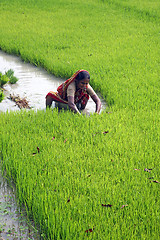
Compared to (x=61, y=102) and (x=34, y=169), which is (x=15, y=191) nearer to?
(x=34, y=169)

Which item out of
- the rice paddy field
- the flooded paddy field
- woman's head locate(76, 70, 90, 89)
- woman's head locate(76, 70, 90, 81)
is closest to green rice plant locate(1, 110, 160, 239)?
the rice paddy field

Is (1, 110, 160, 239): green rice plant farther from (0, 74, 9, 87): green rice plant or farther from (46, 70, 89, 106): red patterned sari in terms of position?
(0, 74, 9, 87): green rice plant

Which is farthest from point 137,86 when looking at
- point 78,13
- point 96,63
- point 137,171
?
point 78,13

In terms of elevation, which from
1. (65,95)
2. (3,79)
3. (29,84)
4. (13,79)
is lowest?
(29,84)

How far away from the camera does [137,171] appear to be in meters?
3.62

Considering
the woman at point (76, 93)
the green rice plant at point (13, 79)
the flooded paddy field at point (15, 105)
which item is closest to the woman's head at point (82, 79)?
the woman at point (76, 93)

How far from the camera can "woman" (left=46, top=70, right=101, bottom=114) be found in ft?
16.0

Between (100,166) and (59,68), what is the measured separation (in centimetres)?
424

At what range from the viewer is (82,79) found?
4805 mm

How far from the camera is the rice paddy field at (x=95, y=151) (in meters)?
2.95

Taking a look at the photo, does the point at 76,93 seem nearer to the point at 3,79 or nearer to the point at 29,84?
the point at 3,79

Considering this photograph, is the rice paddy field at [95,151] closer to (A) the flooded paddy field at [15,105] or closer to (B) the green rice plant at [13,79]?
(A) the flooded paddy field at [15,105]

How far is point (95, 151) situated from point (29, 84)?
340 centimetres

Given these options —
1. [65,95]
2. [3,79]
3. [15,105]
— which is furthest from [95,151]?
[3,79]
